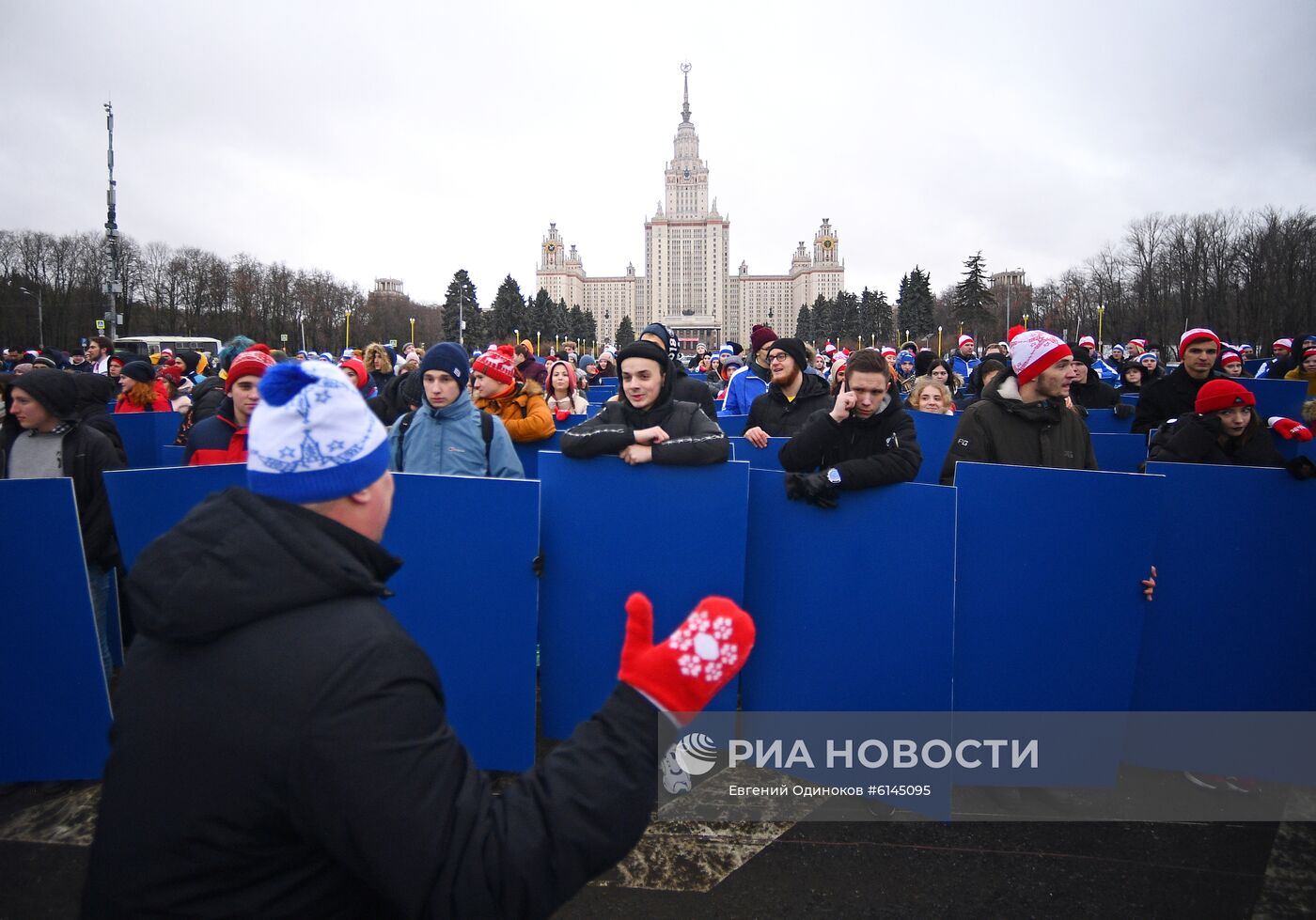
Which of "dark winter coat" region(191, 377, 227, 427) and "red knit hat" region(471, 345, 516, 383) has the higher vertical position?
"red knit hat" region(471, 345, 516, 383)

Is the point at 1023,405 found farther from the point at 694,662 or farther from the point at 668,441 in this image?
the point at 694,662

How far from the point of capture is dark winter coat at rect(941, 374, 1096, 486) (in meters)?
3.83

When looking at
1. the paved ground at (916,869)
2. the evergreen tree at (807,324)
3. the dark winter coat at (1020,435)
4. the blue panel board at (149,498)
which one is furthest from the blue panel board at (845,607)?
the evergreen tree at (807,324)

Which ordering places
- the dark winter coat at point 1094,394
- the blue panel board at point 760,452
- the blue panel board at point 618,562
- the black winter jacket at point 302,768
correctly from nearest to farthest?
the black winter jacket at point 302,768 → the blue panel board at point 618,562 → the blue panel board at point 760,452 → the dark winter coat at point 1094,394

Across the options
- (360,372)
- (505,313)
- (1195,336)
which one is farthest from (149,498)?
(505,313)

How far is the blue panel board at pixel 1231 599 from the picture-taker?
359 centimetres

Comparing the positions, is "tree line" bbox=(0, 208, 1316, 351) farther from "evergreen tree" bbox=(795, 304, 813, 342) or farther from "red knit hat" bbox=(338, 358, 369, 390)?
"red knit hat" bbox=(338, 358, 369, 390)

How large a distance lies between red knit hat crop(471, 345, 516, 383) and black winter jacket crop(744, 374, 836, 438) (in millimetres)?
1809

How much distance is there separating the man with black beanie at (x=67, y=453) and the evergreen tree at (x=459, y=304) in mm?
60181

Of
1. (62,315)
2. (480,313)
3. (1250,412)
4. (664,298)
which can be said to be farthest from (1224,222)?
(664,298)

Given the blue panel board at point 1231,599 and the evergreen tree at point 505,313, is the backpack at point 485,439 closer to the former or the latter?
the blue panel board at point 1231,599

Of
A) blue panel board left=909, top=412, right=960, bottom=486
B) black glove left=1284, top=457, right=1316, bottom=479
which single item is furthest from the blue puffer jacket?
black glove left=1284, top=457, right=1316, bottom=479

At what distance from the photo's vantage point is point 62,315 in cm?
5338

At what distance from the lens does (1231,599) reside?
3.64m
